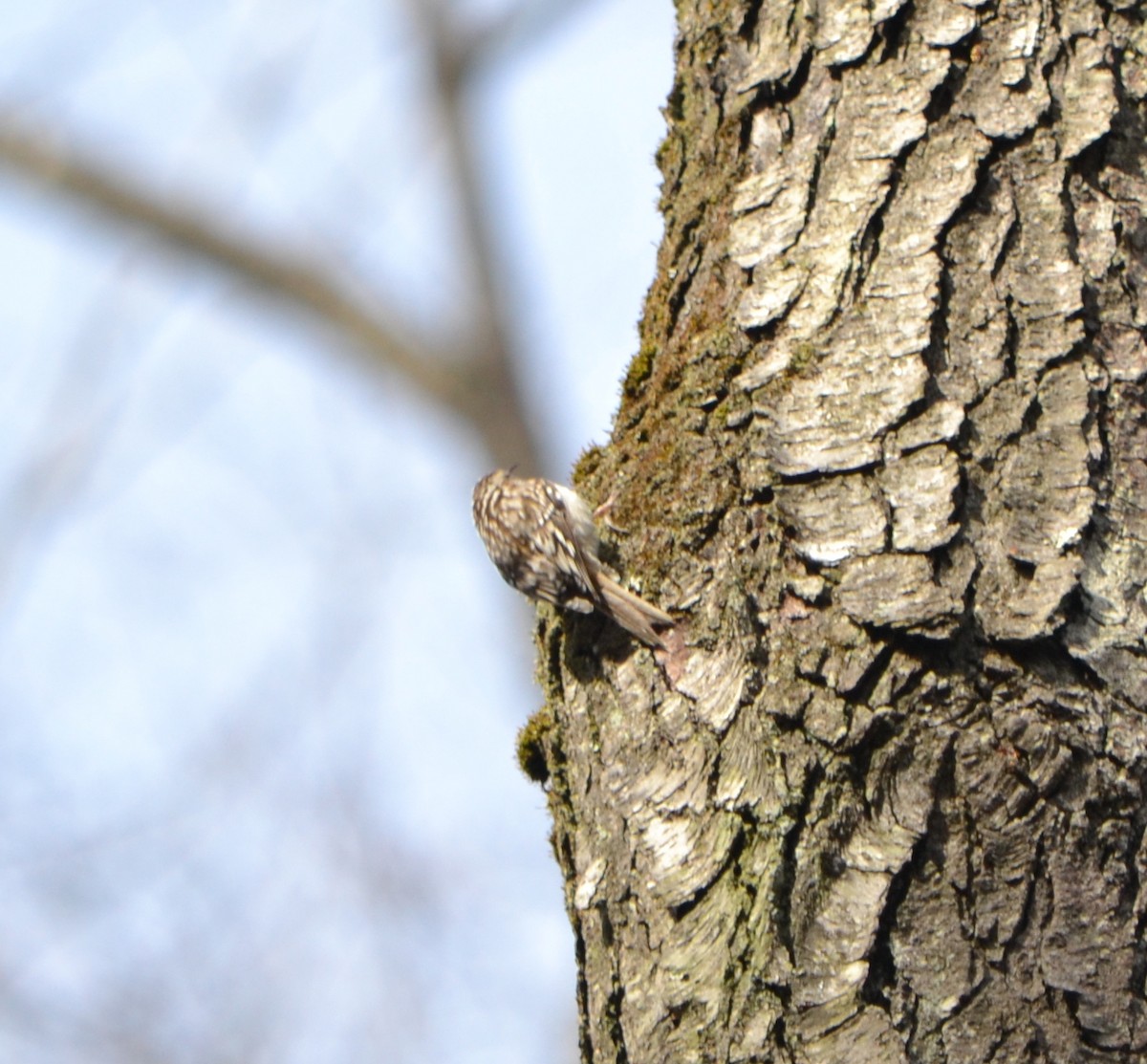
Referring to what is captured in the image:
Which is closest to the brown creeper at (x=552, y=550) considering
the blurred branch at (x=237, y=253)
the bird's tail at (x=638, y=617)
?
the bird's tail at (x=638, y=617)

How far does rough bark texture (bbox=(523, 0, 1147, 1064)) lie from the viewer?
1.77 m

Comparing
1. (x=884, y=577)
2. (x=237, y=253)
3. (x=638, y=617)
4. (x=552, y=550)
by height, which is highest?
(x=237, y=253)

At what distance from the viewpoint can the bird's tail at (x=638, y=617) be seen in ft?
7.02

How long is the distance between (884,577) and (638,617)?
16.3 inches

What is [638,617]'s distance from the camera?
2.15m

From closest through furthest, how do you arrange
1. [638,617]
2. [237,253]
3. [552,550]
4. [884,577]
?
[884,577] → [638,617] → [552,550] → [237,253]

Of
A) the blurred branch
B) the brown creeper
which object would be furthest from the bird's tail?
the blurred branch

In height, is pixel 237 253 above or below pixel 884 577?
above

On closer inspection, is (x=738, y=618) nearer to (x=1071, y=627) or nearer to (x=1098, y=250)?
(x=1071, y=627)

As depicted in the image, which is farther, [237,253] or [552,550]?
[237,253]

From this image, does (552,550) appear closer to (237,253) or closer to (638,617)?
(638,617)

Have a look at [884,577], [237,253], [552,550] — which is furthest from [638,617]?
[237,253]

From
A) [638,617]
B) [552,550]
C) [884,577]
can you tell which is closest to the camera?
[884,577]

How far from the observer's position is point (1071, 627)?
187 centimetres
